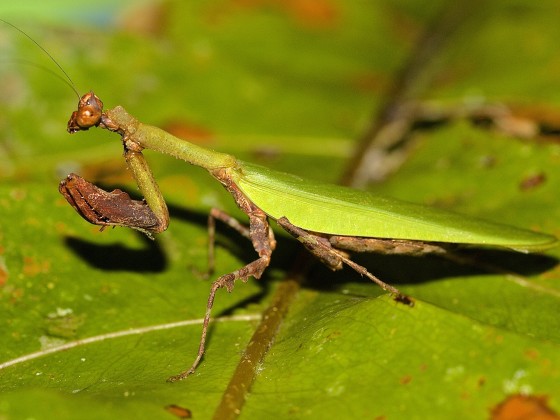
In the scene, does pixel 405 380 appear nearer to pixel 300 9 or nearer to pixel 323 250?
pixel 323 250

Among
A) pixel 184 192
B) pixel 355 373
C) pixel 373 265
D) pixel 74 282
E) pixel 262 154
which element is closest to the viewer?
pixel 355 373

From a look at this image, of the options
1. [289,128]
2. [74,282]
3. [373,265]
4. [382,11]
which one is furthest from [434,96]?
[74,282]

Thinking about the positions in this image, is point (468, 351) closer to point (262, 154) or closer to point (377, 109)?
point (262, 154)

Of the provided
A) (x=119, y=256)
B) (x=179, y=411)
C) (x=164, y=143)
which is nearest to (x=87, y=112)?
(x=164, y=143)

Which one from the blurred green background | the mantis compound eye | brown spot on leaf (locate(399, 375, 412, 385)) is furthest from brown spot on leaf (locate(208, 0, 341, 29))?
brown spot on leaf (locate(399, 375, 412, 385))

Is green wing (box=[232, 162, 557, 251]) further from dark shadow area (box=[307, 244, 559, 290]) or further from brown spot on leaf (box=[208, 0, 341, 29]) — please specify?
brown spot on leaf (box=[208, 0, 341, 29])

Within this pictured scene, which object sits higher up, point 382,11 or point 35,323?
point 382,11

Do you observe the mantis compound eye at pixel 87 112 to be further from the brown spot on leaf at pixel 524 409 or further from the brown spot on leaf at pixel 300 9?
the brown spot on leaf at pixel 300 9
